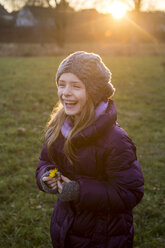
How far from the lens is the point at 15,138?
5.54 metres

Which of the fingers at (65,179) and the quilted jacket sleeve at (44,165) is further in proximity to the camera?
the quilted jacket sleeve at (44,165)

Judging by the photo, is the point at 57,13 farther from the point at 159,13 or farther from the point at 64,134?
the point at 64,134

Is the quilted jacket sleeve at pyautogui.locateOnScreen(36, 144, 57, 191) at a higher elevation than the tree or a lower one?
higher

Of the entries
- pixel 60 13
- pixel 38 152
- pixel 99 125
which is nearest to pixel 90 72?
pixel 99 125

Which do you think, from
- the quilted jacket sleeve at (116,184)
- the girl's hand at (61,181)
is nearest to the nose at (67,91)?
the quilted jacket sleeve at (116,184)

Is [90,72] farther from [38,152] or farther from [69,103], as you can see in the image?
[38,152]

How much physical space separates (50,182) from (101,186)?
36 cm

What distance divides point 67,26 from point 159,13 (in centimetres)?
1079

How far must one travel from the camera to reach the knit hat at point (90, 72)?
172 centimetres

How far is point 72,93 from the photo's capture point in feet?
5.74

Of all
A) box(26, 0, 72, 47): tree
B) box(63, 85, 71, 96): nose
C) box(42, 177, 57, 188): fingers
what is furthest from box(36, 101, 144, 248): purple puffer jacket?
box(26, 0, 72, 47): tree

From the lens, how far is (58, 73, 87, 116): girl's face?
1.74 m

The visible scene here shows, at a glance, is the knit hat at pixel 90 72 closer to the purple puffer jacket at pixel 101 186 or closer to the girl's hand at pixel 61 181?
the purple puffer jacket at pixel 101 186

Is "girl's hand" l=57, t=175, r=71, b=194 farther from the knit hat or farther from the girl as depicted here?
the knit hat
